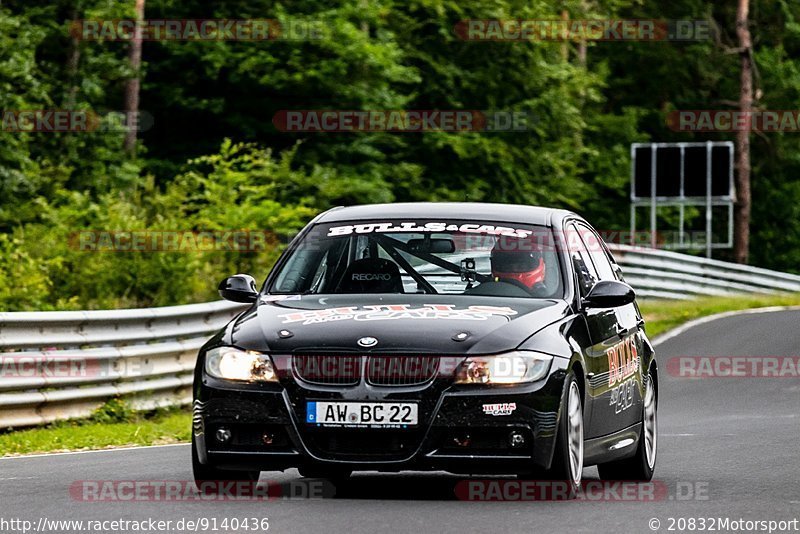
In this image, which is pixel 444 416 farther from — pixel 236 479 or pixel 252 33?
pixel 252 33

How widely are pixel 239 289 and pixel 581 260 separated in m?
1.93

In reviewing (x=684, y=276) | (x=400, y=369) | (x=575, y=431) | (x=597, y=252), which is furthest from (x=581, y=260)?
(x=684, y=276)

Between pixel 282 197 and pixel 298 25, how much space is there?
142 inches

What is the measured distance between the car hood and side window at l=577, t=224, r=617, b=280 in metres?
1.24

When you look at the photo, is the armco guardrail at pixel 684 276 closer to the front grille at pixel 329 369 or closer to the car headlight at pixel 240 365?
the car headlight at pixel 240 365

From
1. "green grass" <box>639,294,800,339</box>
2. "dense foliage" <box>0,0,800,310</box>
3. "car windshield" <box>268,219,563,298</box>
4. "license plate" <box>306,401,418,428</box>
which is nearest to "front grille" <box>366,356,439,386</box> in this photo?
"license plate" <box>306,401,418,428</box>

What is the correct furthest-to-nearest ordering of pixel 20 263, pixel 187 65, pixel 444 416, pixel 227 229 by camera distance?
pixel 187 65 < pixel 227 229 < pixel 20 263 < pixel 444 416

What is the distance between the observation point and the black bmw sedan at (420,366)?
8.30m

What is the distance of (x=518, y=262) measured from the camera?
376 inches

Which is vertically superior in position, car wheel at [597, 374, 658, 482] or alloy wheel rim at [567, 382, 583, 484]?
alloy wheel rim at [567, 382, 583, 484]

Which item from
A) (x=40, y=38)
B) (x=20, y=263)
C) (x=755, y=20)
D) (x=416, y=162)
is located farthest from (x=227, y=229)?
(x=755, y=20)

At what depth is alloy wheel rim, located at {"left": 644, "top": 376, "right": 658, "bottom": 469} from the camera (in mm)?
10560

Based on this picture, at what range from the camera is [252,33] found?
122 ft

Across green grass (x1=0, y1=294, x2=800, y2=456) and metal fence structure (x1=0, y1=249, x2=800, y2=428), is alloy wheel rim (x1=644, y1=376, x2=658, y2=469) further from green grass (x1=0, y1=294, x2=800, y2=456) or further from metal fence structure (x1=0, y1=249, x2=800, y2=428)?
metal fence structure (x1=0, y1=249, x2=800, y2=428)
